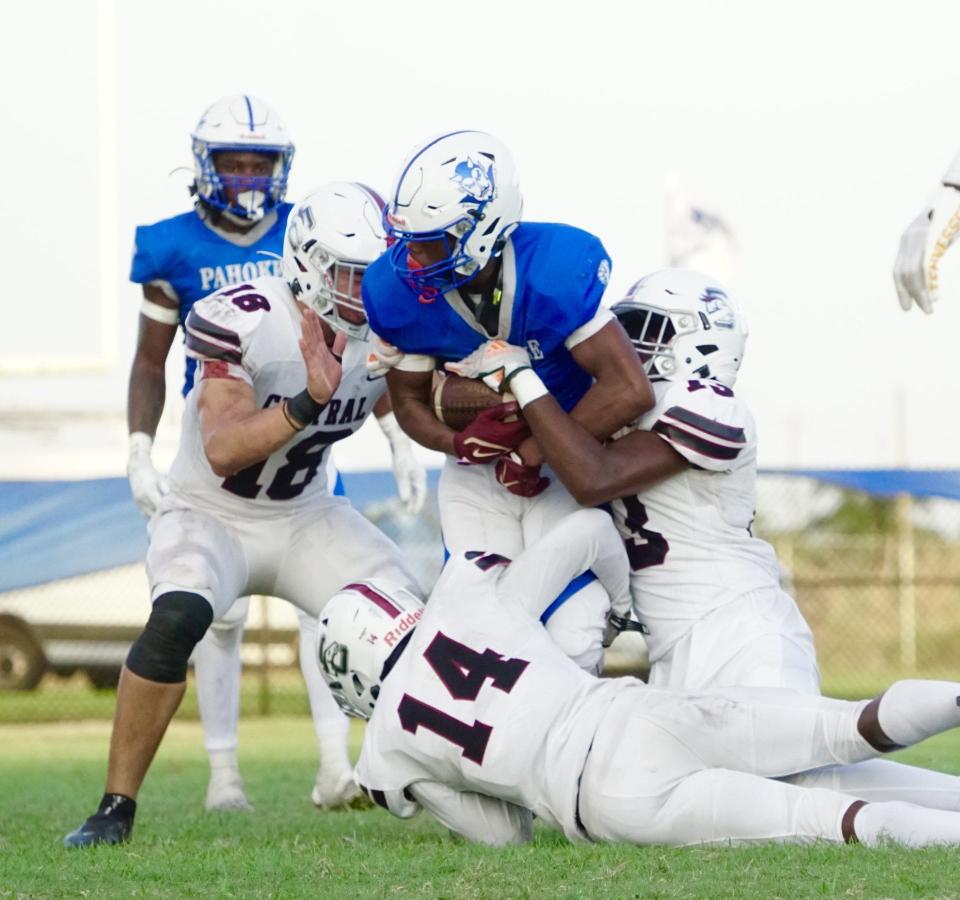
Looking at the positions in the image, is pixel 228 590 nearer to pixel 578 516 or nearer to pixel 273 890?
→ pixel 578 516

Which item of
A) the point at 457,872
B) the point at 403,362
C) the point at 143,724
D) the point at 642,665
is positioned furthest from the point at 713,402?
the point at 642,665

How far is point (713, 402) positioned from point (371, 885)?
1.64 metres

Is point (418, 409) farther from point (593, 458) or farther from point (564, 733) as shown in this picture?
point (564, 733)

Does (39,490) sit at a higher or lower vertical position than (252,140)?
lower

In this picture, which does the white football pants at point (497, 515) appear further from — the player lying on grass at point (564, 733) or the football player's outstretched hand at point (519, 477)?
the player lying on grass at point (564, 733)

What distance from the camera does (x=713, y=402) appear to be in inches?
185

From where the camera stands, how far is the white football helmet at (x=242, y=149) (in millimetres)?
6398

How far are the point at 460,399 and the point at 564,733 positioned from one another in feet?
3.71

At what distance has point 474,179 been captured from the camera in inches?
184

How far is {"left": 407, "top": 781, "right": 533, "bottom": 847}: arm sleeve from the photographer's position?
4.36m

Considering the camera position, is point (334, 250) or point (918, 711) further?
point (334, 250)

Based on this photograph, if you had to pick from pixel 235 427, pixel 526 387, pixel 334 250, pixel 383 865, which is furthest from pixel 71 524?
pixel 383 865

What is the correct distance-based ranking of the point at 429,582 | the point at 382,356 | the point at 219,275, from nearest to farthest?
the point at 382,356
the point at 219,275
the point at 429,582

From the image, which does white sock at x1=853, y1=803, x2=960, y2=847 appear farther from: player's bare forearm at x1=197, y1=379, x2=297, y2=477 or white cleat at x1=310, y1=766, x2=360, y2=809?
white cleat at x1=310, y1=766, x2=360, y2=809
